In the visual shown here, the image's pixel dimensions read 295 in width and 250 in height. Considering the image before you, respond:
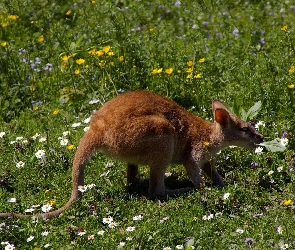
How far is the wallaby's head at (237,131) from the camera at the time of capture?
23.6 ft

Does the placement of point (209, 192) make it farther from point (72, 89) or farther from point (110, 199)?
point (72, 89)

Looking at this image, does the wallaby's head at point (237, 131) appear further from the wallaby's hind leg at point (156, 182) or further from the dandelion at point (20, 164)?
the dandelion at point (20, 164)

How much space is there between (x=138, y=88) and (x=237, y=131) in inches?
74.2

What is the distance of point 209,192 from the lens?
6.48 m

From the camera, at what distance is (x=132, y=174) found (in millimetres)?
7102

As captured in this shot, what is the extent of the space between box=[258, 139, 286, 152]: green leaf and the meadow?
0.12 m

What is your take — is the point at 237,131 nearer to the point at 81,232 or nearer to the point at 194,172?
the point at 194,172

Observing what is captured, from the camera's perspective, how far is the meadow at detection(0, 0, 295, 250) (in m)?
6.08

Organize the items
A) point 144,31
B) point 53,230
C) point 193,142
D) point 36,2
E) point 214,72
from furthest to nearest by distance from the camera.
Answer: point 36,2
point 144,31
point 214,72
point 193,142
point 53,230

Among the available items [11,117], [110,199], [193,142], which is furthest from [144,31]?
[110,199]

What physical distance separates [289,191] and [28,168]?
266 centimetres

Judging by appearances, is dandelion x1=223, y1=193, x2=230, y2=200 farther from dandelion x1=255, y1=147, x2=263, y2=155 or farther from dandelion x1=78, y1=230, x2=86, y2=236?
dandelion x1=78, y1=230, x2=86, y2=236

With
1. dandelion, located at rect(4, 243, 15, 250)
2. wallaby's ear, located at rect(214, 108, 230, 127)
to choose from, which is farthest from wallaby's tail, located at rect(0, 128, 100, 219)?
wallaby's ear, located at rect(214, 108, 230, 127)

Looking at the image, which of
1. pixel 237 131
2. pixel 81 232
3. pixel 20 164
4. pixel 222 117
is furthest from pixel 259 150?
pixel 20 164
